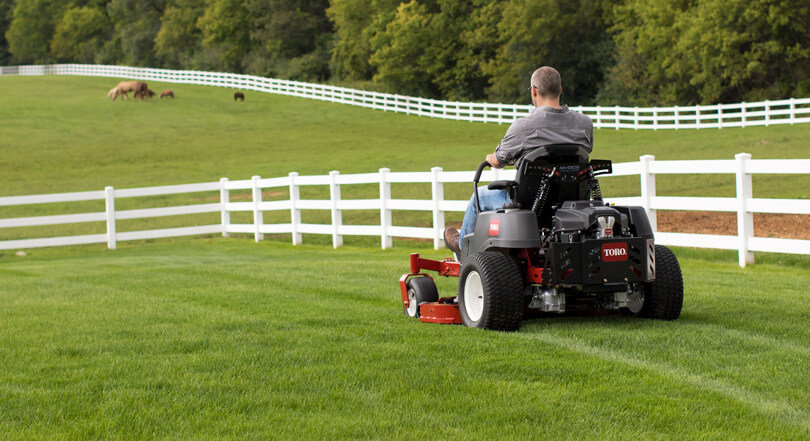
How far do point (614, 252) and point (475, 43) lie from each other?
58.4 meters

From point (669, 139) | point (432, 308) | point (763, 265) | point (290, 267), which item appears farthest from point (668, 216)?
point (669, 139)

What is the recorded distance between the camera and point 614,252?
6332mm

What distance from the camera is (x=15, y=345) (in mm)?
6535

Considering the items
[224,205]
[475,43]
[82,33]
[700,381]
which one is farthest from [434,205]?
[82,33]

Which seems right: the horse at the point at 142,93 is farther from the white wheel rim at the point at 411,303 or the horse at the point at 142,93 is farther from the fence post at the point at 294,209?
the white wheel rim at the point at 411,303

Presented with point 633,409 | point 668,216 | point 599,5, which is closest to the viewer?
point 633,409

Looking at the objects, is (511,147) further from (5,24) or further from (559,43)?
(5,24)

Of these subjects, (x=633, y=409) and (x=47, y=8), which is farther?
(x=47, y=8)

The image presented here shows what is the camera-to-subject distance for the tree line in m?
46.4

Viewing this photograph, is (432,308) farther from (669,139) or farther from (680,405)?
(669,139)

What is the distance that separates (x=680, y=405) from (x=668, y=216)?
12779mm

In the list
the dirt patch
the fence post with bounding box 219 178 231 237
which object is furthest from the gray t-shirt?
the fence post with bounding box 219 178 231 237

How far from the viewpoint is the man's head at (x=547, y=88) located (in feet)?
21.6

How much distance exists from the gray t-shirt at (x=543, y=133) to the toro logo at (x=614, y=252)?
69 cm
